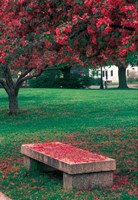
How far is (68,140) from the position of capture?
1606cm

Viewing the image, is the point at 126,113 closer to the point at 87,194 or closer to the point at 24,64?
the point at 24,64

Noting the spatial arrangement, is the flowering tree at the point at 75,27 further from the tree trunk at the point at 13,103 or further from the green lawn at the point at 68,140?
the tree trunk at the point at 13,103

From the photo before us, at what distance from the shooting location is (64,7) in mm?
11266

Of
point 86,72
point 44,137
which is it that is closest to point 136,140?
point 44,137

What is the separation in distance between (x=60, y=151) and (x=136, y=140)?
5999 mm

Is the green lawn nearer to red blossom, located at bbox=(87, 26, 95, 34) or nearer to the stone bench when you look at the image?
the stone bench

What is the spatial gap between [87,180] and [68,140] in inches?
271

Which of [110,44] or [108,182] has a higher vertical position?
[110,44]

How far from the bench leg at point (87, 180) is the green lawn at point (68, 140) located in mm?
95

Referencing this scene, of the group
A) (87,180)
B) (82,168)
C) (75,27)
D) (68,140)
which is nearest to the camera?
(82,168)

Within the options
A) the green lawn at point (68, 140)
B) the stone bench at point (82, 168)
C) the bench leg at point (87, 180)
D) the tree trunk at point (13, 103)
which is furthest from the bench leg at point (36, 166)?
the tree trunk at point (13, 103)

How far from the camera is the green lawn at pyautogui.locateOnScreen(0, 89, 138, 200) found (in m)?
9.23

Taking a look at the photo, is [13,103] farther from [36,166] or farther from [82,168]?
[82,168]

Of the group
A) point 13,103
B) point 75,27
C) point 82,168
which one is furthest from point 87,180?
point 13,103
